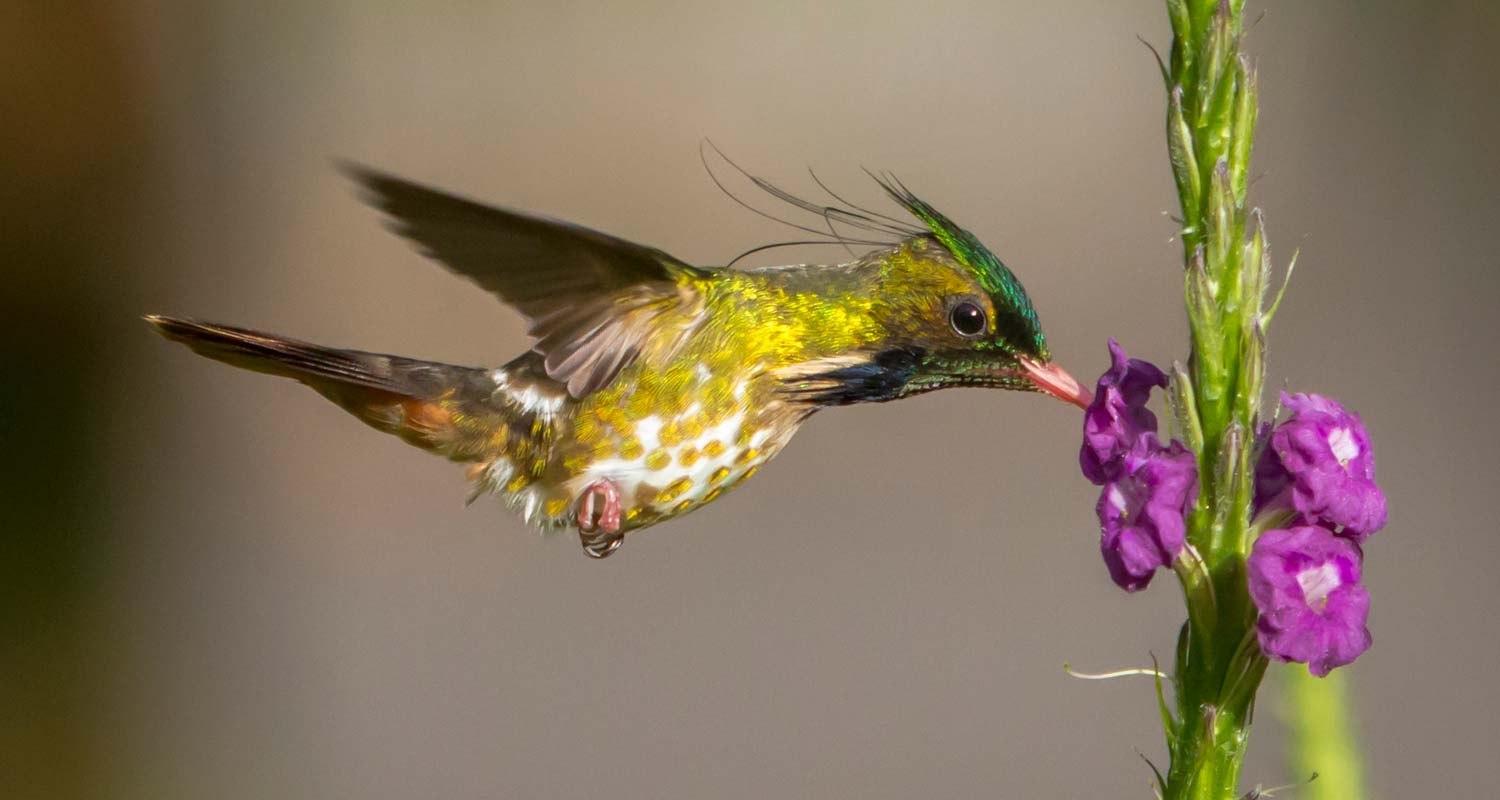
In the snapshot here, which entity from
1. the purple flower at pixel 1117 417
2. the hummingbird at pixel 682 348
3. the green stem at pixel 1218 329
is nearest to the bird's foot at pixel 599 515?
the hummingbird at pixel 682 348

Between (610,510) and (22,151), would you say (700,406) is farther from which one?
(22,151)

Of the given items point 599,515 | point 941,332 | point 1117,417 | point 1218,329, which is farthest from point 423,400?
point 1218,329

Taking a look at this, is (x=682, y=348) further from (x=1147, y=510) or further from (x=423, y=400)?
(x=1147, y=510)

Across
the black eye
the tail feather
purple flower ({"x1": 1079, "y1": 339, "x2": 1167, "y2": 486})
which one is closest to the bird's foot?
the tail feather

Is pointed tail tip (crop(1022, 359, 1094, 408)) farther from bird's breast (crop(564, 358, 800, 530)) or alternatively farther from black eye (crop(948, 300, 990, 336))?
bird's breast (crop(564, 358, 800, 530))

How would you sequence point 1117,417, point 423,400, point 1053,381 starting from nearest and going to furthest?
point 1117,417
point 1053,381
point 423,400

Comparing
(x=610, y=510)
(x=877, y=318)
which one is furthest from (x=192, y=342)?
(x=877, y=318)

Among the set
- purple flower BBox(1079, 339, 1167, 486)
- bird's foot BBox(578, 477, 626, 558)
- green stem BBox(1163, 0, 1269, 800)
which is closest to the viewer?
green stem BBox(1163, 0, 1269, 800)
